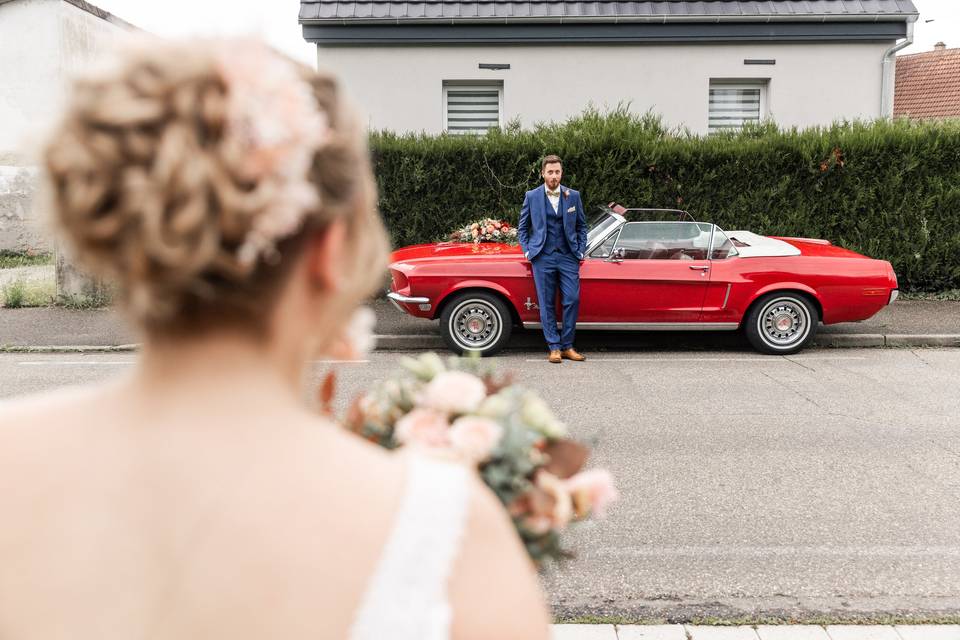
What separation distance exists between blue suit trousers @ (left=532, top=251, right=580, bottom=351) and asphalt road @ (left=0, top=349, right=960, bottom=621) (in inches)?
14.2

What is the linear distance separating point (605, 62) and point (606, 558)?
40.3 feet

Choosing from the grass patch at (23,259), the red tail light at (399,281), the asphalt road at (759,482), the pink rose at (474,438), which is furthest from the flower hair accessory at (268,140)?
the grass patch at (23,259)

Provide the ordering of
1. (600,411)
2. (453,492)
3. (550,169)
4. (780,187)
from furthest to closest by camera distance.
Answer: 1. (780,187)
2. (550,169)
3. (600,411)
4. (453,492)

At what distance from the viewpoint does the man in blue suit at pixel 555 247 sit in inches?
381

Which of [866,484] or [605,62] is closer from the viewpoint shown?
[866,484]

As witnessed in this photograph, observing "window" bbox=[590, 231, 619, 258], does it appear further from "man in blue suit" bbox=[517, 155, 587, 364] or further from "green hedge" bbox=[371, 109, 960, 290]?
"green hedge" bbox=[371, 109, 960, 290]

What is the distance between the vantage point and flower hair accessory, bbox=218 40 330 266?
0.98m

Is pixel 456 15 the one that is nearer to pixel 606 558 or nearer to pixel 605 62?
pixel 605 62

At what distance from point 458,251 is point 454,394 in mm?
8767

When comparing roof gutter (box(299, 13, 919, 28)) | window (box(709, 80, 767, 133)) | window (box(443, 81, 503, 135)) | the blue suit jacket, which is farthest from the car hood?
window (box(709, 80, 767, 133))

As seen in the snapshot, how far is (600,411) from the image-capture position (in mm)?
7465

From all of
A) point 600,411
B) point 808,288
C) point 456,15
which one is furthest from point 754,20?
point 600,411

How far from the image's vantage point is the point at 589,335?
11.2 metres

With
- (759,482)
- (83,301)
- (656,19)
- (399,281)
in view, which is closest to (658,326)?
(399,281)
